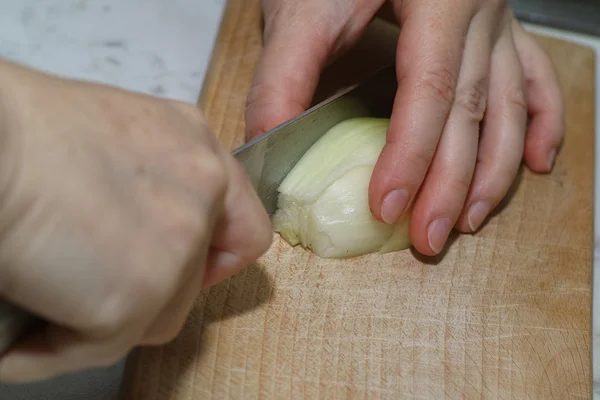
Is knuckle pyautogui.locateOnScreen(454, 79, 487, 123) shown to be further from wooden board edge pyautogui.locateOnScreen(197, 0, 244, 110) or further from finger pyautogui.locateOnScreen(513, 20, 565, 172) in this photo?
wooden board edge pyautogui.locateOnScreen(197, 0, 244, 110)

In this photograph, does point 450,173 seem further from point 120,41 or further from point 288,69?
point 120,41

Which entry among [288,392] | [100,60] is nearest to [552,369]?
[288,392]

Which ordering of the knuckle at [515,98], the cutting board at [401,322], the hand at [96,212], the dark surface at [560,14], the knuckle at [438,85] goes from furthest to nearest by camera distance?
1. the dark surface at [560,14]
2. the knuckle at [515,98]
3. the knuckle at [438,85]
4. the cutting board at [401,322]
5. the hand at [96,212]

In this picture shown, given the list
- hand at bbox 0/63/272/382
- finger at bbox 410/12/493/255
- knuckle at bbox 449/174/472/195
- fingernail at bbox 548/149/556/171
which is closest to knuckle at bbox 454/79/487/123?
finger at bbox 410/12/493/255

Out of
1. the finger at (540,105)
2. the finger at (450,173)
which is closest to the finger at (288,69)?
the finger at (450,173)

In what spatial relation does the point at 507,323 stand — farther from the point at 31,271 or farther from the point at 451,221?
the point at 31,271

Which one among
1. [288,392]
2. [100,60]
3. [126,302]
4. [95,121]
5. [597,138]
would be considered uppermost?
[95,121]

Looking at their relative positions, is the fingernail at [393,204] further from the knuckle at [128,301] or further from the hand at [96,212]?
the knuckle at [128,301]
